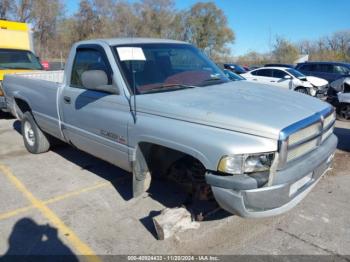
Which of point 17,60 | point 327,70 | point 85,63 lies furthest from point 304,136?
point 327,70

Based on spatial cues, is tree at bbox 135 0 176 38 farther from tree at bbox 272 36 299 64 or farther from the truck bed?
the truck bed

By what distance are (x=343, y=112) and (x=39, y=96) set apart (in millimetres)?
8103

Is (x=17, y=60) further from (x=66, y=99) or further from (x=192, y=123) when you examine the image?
(x=192, y=123)

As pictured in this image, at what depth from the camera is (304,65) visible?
17.5m

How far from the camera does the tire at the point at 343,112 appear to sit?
29.9 ft

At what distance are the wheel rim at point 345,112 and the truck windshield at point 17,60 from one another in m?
9.37

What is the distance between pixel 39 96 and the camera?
512 centimetres

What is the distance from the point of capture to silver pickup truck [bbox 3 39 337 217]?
8.50ft

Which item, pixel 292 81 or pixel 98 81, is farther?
pixel 292 81

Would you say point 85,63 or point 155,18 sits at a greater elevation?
point 155,18

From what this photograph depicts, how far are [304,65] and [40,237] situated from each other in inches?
674

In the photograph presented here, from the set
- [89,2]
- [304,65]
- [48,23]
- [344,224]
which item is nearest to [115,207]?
[344,224]

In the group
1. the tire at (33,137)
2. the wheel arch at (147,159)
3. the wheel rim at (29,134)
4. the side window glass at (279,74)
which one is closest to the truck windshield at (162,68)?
the wheel arch at (147,159)

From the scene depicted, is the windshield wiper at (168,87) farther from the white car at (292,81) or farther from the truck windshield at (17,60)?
the white car at (292,81)
